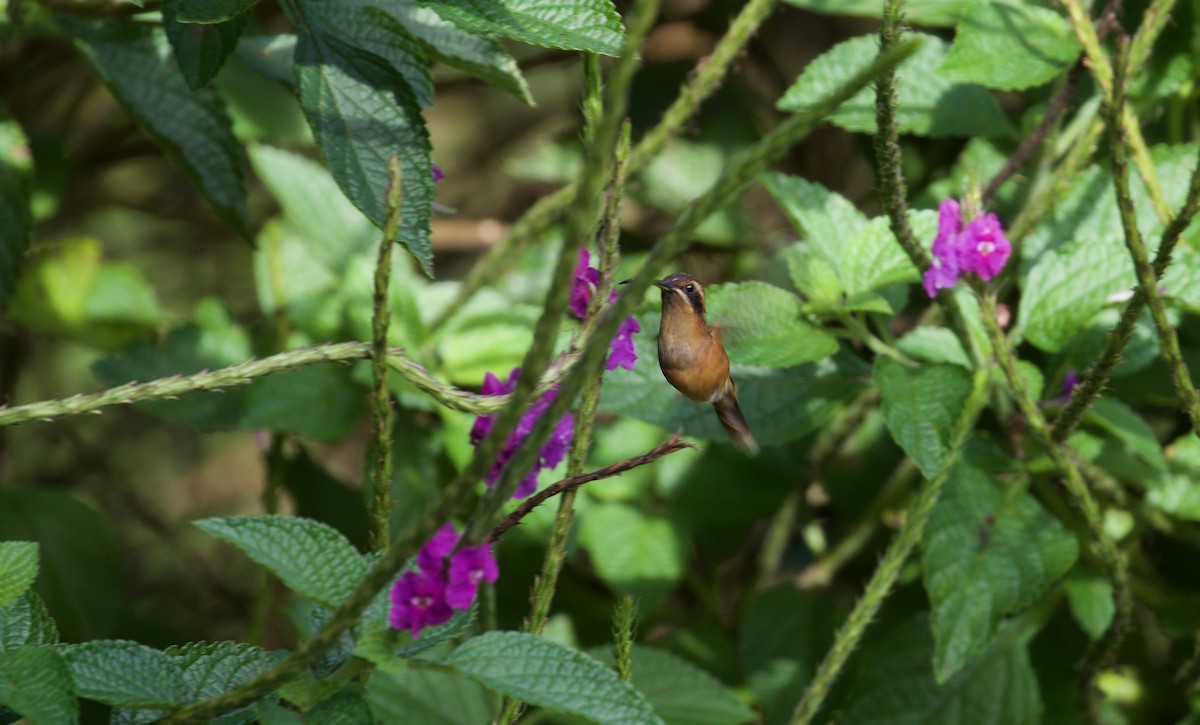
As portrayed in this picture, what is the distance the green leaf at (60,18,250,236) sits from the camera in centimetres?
116

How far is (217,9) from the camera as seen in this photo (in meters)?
0.87

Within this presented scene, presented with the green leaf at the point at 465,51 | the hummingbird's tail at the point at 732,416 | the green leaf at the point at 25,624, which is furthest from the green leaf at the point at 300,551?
the green leaf at the point at 465,51

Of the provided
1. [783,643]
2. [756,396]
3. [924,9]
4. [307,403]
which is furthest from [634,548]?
[924,9]

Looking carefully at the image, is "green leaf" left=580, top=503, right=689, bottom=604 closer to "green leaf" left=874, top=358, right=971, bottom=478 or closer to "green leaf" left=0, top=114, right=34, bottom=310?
"green leaf" left=874, top=358, right=971, bottom=478

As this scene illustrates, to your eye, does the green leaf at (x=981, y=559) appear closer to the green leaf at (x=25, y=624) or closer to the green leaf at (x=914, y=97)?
the green leaf at (x=914, y=97)

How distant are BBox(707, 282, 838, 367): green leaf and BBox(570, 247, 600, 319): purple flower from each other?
213 millimetres

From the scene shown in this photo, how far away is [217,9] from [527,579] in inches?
33.7

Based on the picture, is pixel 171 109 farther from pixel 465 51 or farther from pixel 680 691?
pixel 680 691

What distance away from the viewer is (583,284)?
87cm

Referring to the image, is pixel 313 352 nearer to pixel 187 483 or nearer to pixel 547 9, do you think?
pixel 547 9

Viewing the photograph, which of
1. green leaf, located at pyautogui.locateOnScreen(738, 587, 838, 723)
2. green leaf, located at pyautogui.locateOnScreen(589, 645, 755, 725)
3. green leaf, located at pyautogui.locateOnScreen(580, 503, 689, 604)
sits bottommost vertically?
green leaf, located at pyautogui.locateOnScreen(738, 587, 838, 723)

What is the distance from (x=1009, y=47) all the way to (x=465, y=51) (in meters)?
0.57

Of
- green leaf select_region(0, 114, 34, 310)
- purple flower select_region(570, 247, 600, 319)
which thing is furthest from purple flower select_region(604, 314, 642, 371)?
green leaf select_region(0, 114, 34, 310)

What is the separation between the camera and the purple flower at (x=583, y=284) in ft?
2.72
